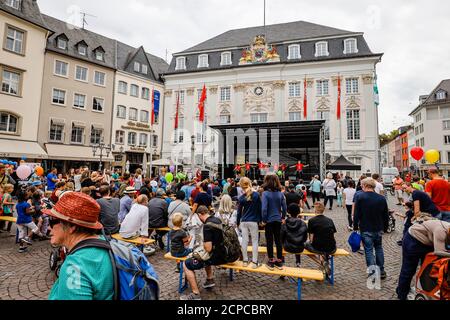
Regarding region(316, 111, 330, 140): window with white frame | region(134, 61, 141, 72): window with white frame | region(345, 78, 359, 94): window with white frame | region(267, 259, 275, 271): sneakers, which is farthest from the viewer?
region(134, 61, 141, 72): window with white frame

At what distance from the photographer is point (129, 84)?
1226 inches

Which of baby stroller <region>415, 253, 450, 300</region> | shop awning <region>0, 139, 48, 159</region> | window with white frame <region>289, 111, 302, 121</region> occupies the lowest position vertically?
baby stroller <region>415, 253, 450, 300</region>

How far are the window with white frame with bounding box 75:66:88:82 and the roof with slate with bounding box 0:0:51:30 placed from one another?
4635 mm

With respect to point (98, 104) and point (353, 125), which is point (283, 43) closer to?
point (353, 125)

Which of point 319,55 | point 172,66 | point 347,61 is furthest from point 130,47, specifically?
point 347,61

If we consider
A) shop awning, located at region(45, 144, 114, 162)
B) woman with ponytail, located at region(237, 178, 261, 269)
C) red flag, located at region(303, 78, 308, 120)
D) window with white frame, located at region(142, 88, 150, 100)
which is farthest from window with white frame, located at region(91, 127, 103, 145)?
woman with ponytail, located at region(237, 178, 261, 269)

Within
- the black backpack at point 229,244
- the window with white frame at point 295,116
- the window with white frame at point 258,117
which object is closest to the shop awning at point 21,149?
the window with white frame at point 258,117

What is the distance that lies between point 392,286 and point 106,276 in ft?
16.6

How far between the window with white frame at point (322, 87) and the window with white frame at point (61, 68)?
A: 2703 cm

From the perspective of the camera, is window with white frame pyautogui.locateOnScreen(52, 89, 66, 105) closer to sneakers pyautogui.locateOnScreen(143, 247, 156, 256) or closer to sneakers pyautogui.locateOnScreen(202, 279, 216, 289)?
sneakers pyautogui.locateOnScreen(143, 247, 156, 256)

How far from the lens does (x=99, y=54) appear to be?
95.9 ft

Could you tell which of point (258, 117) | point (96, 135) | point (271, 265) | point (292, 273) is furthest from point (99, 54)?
point (292, 273)

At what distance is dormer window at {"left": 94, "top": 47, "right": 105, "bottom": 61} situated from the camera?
28916 millimetres

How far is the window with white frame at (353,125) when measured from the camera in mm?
27688
